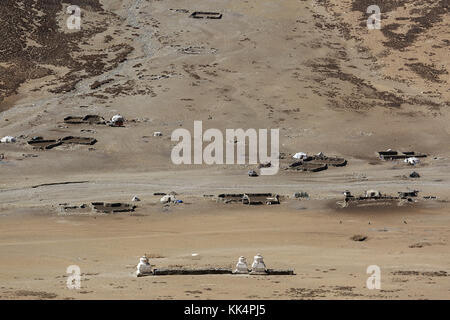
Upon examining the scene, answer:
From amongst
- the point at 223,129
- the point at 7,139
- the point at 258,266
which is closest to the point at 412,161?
the point at 223,129

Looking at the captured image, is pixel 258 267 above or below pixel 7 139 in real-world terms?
below

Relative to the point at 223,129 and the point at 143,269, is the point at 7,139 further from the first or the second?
the point at 143,269

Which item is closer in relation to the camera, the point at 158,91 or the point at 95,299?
the point at 95,299

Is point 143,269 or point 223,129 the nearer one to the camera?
point 143,269

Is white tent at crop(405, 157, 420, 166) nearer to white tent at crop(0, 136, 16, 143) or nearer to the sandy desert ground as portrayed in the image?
the sandy desert ground

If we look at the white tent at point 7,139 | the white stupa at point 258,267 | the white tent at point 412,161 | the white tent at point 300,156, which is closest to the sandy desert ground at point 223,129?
the white tent at point 7,139

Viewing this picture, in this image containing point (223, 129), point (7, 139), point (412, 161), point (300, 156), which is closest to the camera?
point (412, 161)

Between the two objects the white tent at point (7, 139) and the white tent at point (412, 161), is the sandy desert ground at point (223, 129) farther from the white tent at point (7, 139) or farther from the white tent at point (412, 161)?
the white tent at point (412, 161)

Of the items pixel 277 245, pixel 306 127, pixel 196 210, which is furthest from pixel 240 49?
pixel 277 245
